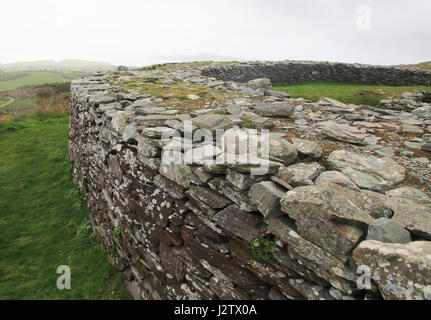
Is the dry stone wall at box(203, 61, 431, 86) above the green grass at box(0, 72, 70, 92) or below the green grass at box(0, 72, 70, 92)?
below

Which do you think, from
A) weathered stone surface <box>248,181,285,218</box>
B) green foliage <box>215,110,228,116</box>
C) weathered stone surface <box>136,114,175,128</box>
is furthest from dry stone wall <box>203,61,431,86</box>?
weathered stone surface <box>248,181,285,218</box>

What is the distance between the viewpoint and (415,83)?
20922mm

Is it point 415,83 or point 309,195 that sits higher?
point 415,83

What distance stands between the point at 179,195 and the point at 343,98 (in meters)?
11.4

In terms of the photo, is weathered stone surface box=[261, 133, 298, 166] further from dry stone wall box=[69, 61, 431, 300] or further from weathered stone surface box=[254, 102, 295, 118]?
weathered stone surface box=[254, 102, 295, 118]

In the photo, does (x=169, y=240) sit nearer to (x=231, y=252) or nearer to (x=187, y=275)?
(x=187, y=275)

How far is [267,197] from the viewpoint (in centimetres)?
293

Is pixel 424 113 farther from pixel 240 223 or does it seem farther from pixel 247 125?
pixel 240 223

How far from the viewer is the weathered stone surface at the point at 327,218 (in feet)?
8.04

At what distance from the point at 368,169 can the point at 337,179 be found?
2.13 feet

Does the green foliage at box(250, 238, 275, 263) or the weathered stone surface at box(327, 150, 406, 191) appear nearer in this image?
the green foliage at box(250, 238, 275, 263)

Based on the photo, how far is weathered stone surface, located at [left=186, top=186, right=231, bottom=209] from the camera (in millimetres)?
3461

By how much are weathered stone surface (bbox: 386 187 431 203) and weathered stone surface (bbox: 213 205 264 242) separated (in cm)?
154
